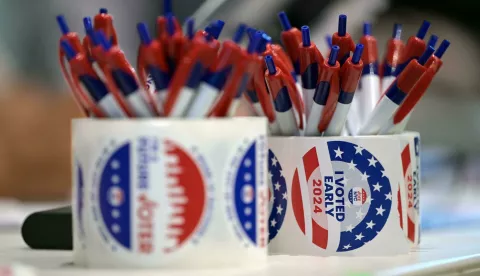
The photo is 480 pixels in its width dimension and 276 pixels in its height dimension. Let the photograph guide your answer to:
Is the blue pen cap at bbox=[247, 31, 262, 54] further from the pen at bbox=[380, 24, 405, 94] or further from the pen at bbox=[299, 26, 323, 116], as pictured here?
the pen at bbox=[380, 24, 405, 94]

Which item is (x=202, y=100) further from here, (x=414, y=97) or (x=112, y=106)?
(x=414, y=97)

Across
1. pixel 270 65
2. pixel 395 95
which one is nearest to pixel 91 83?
pixel 270 65

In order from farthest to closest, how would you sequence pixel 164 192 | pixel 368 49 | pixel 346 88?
1. pixel 368 49
2. pixel 346 88
3. pixel 164 192

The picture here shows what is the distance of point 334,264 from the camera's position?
2.13ft

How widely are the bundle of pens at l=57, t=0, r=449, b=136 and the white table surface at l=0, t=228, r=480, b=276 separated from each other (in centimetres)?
11

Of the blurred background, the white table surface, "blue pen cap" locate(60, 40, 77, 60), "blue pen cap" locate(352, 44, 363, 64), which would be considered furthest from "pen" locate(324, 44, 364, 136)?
the blurred background

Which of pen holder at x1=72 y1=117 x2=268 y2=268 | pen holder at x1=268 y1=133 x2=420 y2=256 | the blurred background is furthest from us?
the blurred background

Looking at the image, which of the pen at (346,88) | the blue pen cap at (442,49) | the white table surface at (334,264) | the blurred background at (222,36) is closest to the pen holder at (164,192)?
the white table surface at (334,264)

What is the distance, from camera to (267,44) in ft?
2.40

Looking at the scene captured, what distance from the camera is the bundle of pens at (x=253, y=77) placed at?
1.97 ft

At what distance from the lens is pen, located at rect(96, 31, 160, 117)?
→ 0.60 meters

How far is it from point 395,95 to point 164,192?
0.23 meters

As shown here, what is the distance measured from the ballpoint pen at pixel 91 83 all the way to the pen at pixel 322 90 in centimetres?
17

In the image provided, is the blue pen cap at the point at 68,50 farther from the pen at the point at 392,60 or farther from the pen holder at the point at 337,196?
the pen at the point at 392,60
